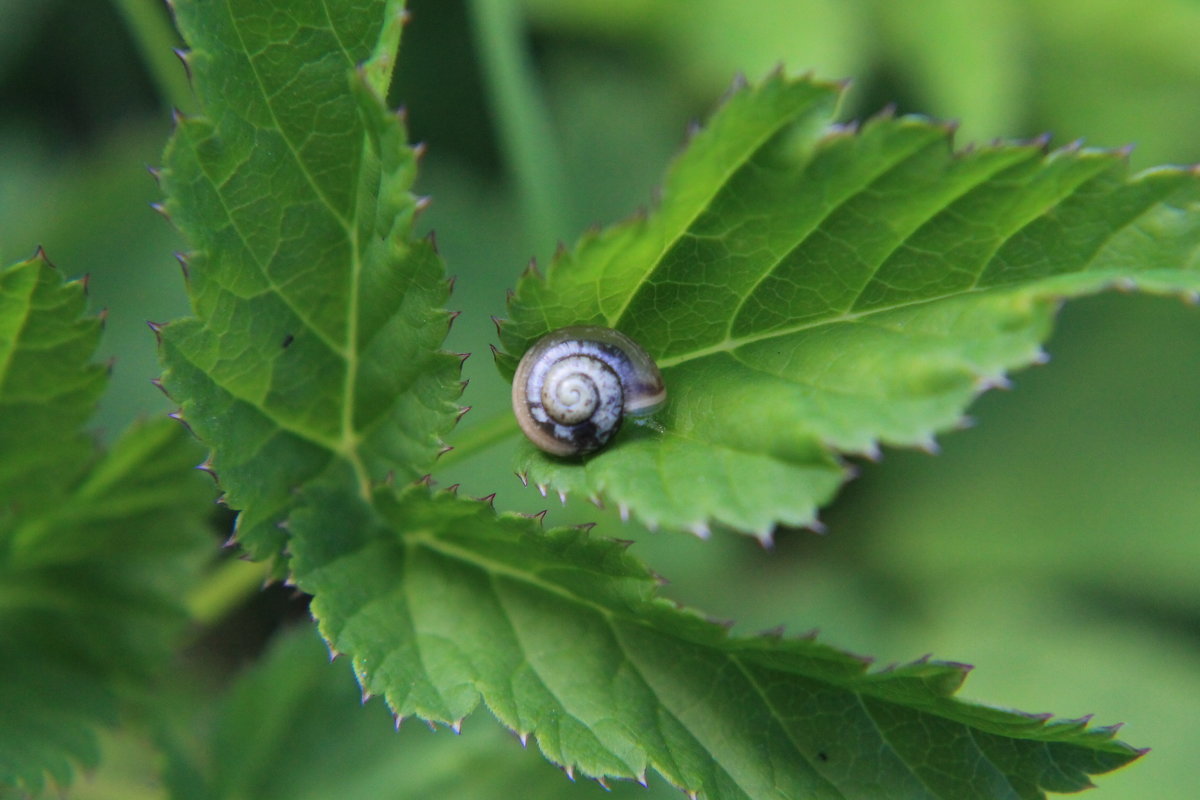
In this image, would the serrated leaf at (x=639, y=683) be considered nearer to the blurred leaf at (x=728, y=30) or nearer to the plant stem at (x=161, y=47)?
the plant stem at (x=161, y=47)

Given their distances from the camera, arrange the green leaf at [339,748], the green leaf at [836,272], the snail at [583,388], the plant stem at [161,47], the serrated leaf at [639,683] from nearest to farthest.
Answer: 1. the green leaf at [836,272]
2. the serrated leaf at [639,683]
3. the snail at [583,388]
4. the green leaf at [339,748]
5. the plant stem at [161,47]

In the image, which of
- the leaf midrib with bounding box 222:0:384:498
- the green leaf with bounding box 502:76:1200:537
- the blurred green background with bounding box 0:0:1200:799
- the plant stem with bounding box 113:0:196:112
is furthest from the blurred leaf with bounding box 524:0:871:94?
the leaf midrib with bounding box 222:0:384:498

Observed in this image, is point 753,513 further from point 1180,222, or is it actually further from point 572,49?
point 572,49

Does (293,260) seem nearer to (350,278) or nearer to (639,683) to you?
(350,278)

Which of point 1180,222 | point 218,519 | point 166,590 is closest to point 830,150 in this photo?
point 1180,222

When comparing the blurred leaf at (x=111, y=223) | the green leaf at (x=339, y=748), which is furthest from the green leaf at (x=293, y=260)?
the blurred leaf at (x=111, y=223)

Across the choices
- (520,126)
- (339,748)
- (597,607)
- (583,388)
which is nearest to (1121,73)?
(520,126)

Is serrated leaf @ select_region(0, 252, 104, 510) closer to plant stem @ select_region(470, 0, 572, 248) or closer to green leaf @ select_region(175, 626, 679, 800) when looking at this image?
green leaf @ select_region(175, 626, 679, 800)
